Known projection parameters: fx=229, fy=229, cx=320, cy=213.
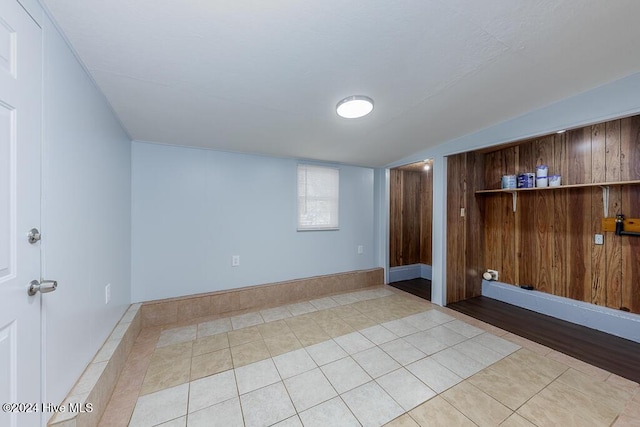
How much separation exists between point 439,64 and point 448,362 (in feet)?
7.45

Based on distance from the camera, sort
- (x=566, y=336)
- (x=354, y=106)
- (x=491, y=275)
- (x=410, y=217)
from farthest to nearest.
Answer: (x=410, y=217)
(x=491, y=275)
(x=566, y=336)
(x=354, y=106)

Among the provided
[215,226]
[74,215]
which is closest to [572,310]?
[215,226]

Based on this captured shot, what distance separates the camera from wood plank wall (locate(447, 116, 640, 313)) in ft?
7.53

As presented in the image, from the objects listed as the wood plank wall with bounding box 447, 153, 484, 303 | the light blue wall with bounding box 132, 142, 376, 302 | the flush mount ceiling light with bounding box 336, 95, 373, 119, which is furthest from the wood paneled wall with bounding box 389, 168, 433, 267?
the flush mount ceiling light with bounding box 336, 95, 373, 119

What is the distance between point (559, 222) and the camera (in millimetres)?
2762

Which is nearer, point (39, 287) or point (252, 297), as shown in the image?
point (39, 287)

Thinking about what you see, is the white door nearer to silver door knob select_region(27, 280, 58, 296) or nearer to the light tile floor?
silver door knob select_region(27, 280, 58, 296)

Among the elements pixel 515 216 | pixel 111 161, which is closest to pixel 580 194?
pixel 515 216

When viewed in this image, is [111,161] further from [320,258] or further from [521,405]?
[521,405]

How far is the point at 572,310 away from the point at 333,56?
145 inches

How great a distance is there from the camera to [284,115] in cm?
208

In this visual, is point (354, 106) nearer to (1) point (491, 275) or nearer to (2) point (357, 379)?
(2) point (357, 379)

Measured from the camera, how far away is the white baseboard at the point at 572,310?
2239 millimetres

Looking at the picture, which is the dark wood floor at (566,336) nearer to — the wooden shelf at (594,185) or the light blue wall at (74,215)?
the wooden shelf at (594,185)
